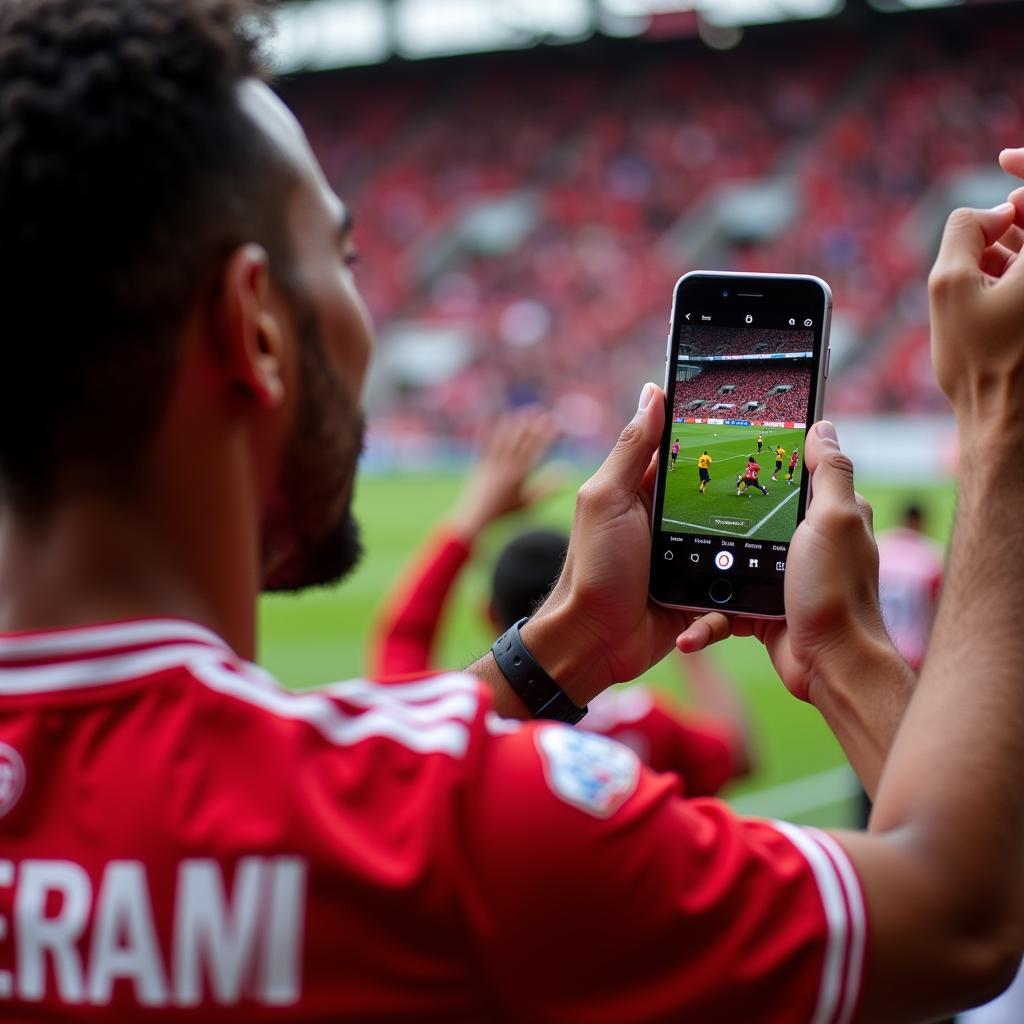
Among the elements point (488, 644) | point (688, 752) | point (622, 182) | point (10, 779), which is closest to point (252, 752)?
point (10, 779)

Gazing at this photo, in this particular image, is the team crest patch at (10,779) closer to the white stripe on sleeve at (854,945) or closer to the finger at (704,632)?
the white stripe on sleeve at (854,945)

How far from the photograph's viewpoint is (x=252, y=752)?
1.15 metres

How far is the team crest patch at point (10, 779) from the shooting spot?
1160 mm

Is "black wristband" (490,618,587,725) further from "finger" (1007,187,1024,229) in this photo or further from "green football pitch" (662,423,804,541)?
"finger" (1007,187,1024,229)

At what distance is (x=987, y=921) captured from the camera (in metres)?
1.19

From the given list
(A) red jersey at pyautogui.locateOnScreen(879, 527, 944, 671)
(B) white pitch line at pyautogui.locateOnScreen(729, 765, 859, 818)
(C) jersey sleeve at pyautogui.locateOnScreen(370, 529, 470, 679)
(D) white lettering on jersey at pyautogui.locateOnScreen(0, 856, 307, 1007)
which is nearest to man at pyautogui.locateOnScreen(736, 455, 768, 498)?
(D) white lettering on jersey at pyautogui.locateOnScreen(0, 856, 307, 1007)

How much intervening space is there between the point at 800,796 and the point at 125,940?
6.70 metres

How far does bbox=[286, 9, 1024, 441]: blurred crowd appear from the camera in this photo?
29.2 m

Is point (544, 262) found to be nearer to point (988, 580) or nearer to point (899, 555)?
point (899, 555)

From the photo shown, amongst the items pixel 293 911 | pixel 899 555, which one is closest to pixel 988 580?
pixel 293 911

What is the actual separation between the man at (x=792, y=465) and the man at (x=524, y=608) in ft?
3.53

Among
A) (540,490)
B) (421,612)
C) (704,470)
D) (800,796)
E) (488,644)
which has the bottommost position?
(488,644)

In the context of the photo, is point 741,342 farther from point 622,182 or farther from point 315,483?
point 622,182

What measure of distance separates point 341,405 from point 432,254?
34993 mm
